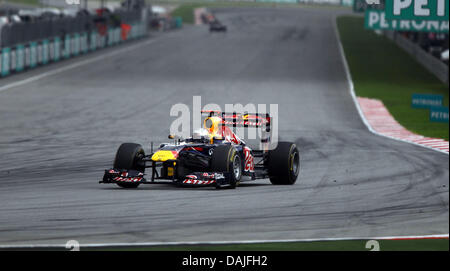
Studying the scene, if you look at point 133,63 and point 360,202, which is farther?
point 133,63

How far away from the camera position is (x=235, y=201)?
543 inches

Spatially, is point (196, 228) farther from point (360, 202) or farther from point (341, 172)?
point (341, 172)

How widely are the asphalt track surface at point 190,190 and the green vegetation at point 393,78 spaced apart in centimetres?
170

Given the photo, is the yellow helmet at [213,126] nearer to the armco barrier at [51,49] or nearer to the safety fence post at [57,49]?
the armco barrier at [51,49]

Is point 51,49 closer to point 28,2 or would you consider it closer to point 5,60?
point 5,60

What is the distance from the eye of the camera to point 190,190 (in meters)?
15.0

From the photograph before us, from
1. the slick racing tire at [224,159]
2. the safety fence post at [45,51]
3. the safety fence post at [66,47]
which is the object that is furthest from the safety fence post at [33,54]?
the slick racing tire at [224,159]

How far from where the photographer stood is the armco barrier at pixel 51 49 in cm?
4316

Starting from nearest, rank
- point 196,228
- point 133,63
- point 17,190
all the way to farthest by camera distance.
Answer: point 196,228, point 17,190, point 133,63

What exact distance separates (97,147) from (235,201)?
9084mm

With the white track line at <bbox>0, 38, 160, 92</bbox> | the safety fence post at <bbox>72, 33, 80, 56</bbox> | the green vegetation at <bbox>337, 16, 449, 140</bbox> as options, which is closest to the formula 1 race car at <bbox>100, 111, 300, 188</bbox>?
the green vegetation at <bbox>337, 16, 449, 140</bbox>

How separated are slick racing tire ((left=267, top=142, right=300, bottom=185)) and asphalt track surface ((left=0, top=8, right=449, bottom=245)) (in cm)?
27
